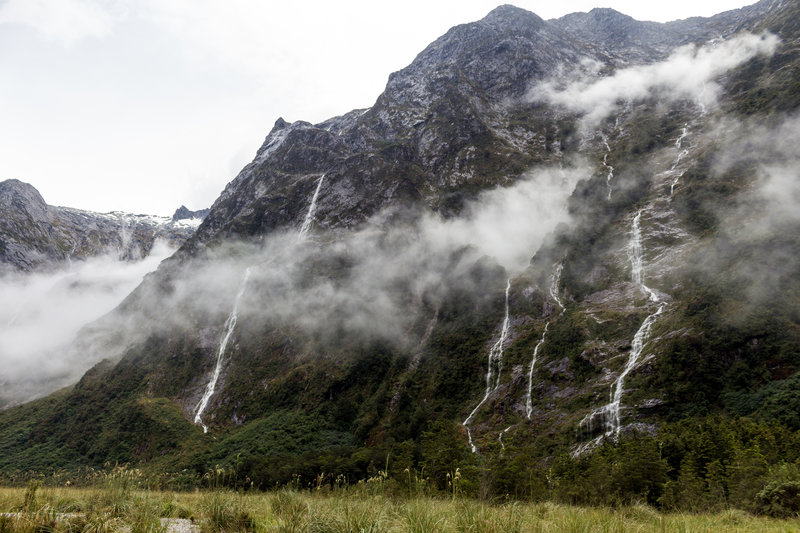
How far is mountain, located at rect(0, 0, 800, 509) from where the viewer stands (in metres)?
38.8

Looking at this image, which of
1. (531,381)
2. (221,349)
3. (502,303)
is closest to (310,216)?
(221,349)

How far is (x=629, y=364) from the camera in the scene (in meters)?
47.4

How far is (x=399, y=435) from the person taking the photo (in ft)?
191

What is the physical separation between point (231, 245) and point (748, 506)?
139217 millimetres

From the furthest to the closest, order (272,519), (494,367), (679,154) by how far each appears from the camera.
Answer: (679,154) < (494,367) < (272,519)

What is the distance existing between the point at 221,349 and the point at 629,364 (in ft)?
302

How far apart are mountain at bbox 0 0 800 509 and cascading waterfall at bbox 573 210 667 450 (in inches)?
12.0

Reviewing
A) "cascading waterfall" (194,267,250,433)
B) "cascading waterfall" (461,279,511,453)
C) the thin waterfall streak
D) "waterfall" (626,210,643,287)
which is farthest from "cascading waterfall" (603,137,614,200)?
"cascading waterfall" (194,267,250,433)

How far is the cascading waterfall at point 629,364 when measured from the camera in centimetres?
3976

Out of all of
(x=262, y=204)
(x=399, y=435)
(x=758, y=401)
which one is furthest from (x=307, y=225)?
(x=758, y=401)

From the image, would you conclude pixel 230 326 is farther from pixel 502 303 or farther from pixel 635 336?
pixel 635 336

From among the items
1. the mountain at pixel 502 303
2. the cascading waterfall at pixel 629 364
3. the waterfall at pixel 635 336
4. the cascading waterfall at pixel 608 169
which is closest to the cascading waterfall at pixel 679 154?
the mountain at pixel 502 303

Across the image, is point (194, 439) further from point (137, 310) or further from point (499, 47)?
point (499, 47)

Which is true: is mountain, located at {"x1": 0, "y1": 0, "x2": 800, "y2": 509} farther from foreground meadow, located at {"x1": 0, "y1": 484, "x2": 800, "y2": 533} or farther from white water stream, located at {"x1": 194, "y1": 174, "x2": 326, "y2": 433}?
foreground meadow, located at {"x1": 0, "y1": 484, "x2": 800, "y2": 533}
